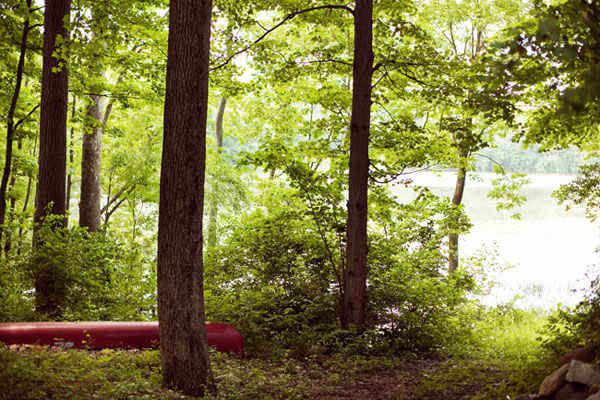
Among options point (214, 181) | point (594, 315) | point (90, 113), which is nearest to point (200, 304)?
point (594, 315)

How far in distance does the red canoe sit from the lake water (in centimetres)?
546

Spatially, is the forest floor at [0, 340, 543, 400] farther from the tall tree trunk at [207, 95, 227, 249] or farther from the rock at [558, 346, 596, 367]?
the tall tree trunk at [207, 95, 227, 249]

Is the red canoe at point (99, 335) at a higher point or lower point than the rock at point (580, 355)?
lower

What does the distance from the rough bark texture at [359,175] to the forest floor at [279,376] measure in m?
0.99

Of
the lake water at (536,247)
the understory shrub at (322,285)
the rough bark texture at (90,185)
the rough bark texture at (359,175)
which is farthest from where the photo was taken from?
the lake water at (536,247)

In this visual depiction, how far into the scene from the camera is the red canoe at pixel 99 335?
6.50 m

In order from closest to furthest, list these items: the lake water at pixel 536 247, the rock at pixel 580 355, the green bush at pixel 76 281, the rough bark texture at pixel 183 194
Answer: the rock at pixel 580 355 < the rough bark texture at pixel 183 194 < the green bush at pixel 76 281 < the lake water at pixel 536 247

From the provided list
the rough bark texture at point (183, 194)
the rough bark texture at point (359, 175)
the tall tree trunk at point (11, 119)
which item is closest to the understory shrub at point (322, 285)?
the rough bark texture at point (359, 175)

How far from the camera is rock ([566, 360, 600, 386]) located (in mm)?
3713

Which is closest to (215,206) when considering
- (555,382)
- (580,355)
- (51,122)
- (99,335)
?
(51,122)

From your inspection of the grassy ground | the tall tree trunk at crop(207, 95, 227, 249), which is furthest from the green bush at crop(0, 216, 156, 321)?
the tall tree trunk at crop(207, 95, 227, 249)

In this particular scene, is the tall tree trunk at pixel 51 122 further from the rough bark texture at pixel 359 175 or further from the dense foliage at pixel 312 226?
the rough bark texture at pixel 359 175

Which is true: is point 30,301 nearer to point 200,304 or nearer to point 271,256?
point 271,256

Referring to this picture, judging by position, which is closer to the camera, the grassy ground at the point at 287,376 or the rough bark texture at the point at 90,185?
the grassy ground at the point at 287,376
